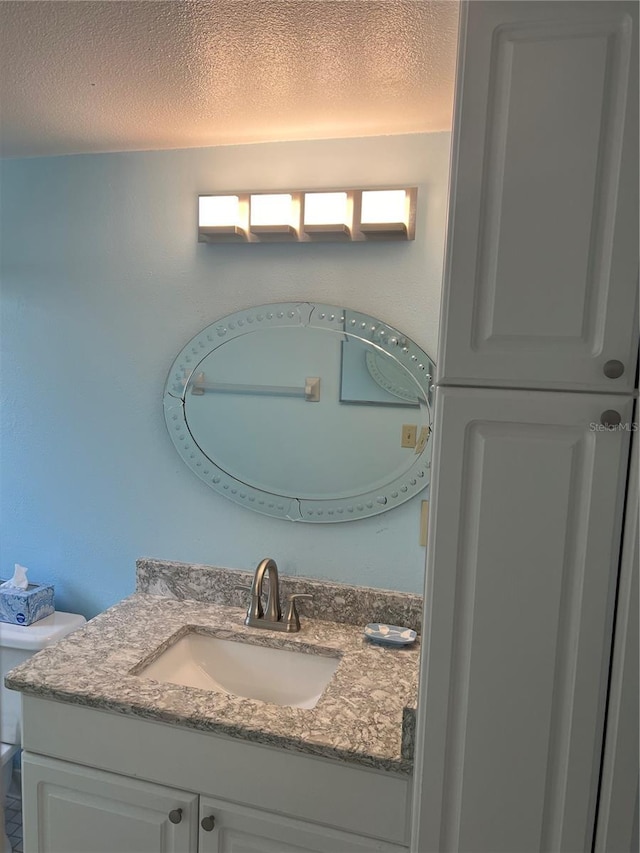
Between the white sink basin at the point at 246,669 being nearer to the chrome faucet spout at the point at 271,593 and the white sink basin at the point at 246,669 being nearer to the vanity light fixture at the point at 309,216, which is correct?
the chrome faucet spout at the point at 271,593

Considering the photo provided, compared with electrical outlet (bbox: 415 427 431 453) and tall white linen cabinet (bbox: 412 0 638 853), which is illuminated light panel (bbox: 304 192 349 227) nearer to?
electrical outlet (bbox: 415 427 431 453)

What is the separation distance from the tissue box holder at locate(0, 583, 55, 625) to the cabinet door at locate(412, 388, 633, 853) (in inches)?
57.5

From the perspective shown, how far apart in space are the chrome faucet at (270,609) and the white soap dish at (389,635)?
22 centimetres

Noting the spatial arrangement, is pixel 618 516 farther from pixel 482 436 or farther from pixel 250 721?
pixel 250 721

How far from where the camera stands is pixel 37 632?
199 centimetres

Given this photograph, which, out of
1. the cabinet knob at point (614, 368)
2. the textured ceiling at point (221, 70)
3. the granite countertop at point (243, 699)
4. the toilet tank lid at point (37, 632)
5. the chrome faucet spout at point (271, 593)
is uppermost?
the textured ceiling at point (221, 70)

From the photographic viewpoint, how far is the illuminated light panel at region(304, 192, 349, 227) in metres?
1.79

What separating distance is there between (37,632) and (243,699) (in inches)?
34.8

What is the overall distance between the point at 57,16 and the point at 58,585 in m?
1.73

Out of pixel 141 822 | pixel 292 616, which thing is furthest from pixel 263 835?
pixel 292 616

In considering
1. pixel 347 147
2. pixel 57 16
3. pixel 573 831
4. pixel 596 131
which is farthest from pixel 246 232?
pixel 573 831

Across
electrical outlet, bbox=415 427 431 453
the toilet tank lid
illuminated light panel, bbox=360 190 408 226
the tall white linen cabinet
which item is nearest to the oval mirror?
electrical outlet, bbox=415 427 431 453

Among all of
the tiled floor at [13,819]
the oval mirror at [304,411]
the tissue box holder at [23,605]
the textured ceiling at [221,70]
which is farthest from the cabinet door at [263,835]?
the textured ceiling at [221,70]

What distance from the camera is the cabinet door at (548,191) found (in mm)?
927
